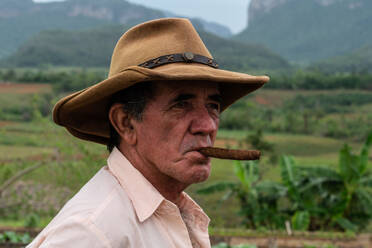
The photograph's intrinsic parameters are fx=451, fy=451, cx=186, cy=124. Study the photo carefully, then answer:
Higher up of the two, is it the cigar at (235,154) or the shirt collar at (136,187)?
the cigar at (235,154)

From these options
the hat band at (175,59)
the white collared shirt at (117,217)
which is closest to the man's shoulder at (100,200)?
the white collared shirt at (117,217)

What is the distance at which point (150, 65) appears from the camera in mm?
1445

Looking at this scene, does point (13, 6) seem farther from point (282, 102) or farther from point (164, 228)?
point (164, 228)

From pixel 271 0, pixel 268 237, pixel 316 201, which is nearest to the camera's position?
pixel 268 237

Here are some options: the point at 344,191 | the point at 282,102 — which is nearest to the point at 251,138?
the point at 344,191

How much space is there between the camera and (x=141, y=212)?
1330 mm

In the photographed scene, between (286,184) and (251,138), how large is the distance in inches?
179

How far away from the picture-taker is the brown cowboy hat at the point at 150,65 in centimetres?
138

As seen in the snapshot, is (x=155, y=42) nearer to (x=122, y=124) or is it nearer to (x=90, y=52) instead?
(x=122, y=124)

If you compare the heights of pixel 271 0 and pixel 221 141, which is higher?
pixel 221 141

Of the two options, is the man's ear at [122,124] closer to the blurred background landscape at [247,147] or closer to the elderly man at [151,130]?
the elderly man at [151,130]

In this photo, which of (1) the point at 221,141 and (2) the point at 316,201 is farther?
(1) the point at 221,141

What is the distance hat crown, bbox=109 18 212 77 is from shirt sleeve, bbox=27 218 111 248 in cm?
56

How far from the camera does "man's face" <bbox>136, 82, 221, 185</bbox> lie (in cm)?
144
